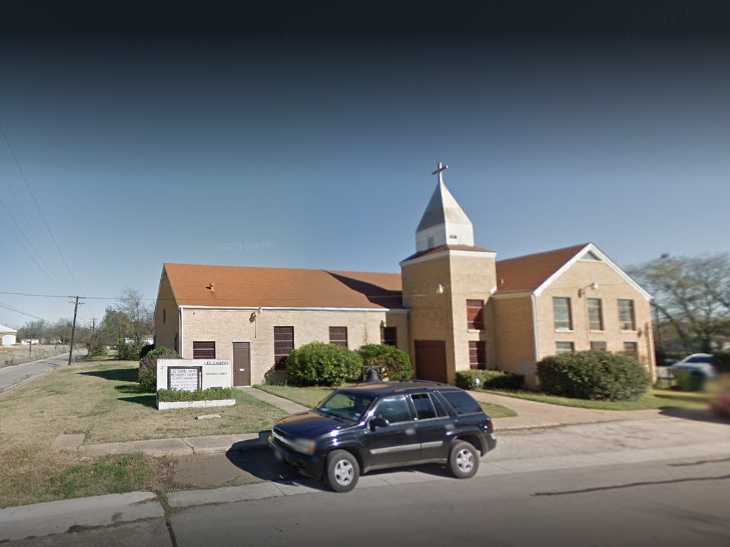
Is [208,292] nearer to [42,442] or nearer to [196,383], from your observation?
[196,383]

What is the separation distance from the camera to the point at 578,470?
927cm

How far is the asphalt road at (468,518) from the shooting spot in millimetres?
5484

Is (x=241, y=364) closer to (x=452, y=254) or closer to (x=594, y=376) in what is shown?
(x=452, y=254)

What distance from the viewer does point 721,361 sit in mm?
4609

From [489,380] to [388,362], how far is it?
5.16 m

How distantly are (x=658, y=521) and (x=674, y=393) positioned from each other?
191 centimetres

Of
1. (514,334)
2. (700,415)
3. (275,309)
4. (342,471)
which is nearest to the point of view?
(700,415)

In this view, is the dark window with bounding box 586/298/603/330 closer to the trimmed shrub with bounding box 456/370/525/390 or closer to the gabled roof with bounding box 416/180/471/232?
the trimmed shrub with bounding box 456/370/525/390

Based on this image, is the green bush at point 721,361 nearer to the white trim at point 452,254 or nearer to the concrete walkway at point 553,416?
the concrete walkway at point 553,416

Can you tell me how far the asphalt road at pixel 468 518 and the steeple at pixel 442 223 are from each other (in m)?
18.7

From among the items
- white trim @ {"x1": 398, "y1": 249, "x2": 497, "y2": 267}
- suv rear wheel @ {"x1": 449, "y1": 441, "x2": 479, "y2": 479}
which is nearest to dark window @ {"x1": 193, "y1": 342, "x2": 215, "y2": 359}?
white trim @ {"x1": 398, "y1": 249, "x2": 497, "y2": 267}

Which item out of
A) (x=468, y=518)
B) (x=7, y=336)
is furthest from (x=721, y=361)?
(x=7, y=336)

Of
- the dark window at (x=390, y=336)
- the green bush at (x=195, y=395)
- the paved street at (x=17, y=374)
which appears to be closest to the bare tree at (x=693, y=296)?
the green bush at (x=195, y=395)

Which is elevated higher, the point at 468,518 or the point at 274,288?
the point at 274,288
